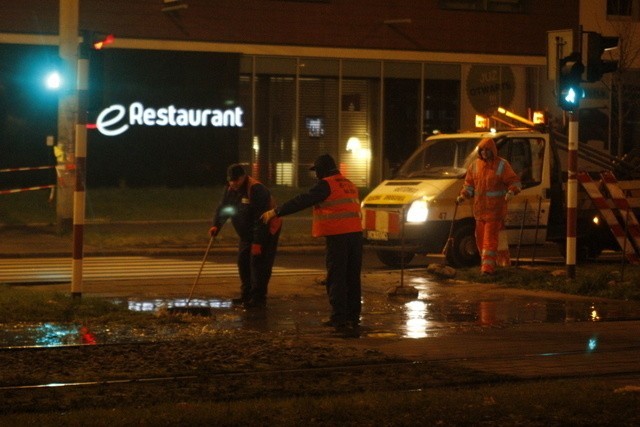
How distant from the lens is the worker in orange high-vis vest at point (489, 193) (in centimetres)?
1617

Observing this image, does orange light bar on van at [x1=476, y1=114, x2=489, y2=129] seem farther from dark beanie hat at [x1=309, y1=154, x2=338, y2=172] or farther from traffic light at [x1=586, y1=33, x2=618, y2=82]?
dark beanie hat at [x1=309, y1=154, x2=338, y2=172]

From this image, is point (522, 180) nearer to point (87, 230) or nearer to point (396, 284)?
point (396, 284)

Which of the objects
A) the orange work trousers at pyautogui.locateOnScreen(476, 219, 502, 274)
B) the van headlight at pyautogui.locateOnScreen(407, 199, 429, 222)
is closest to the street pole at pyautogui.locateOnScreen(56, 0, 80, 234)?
the van headlight at pyautogui.locateOnScreen(407, 199, 429, 222)

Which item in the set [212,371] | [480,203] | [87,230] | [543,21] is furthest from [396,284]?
[543,21]

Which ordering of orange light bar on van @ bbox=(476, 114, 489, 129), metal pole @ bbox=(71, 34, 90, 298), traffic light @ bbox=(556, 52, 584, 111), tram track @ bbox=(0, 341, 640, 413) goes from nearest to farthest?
1. tram track @ bbox=(0, 341, 640, 413)
2. metal pole @ bbox=(71, 34, 90, 298)
3. traffic light @ bbox=(556, 52, 584, 111)
4. orange light bar on van @ bbox=(476, 114, 489, 129)

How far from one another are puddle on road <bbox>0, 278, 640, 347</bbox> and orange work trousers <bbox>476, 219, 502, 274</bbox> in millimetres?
993

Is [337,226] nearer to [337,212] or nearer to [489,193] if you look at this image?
[337,212]

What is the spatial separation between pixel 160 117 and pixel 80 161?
747 inches

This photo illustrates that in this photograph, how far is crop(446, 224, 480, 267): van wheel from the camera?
1783 centimetres

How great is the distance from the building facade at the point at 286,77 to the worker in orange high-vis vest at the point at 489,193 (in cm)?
1588

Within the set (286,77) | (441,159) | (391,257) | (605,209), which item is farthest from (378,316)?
(286,77)

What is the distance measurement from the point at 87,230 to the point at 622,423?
17.9 m

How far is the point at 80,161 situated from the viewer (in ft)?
42.8

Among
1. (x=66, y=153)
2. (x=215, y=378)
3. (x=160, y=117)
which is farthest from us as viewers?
(x=160, y=117)
